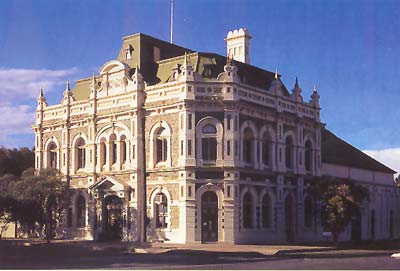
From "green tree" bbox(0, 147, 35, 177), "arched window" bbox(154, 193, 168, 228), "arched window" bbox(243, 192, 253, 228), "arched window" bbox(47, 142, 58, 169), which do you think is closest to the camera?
"arched window" bbox(154, 193, 168, 228)

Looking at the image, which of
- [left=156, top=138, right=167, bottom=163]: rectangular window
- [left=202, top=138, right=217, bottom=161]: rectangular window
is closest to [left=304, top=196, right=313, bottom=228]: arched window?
[left=202, top=138, right=217, bottom=161]: rectangular window

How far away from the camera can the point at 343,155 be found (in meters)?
57.0

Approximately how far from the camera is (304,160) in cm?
4956

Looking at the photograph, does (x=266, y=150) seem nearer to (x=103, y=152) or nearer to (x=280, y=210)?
(x=280, y=210)

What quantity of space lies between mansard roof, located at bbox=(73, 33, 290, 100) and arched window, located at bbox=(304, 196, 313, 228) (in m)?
7.69

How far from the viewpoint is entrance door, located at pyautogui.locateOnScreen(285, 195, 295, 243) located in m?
47.4

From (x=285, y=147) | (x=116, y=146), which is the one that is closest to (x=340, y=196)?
(x=285, y=147)

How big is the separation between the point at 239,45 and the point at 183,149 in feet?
50.2

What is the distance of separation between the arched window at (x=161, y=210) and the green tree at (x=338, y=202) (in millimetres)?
10506

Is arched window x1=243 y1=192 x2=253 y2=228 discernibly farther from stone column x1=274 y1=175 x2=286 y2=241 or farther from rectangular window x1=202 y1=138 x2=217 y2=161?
rectangular window x1=202 y1=138 x2=217 y2=161

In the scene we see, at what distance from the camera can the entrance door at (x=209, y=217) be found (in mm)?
41656

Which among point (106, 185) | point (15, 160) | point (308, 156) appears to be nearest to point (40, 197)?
point (106, 185)

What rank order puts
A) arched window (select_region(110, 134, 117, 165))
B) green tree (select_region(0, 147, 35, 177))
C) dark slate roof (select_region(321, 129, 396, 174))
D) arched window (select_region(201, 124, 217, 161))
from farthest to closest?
dark slate roof (select_region(321, 129, 396, 174)), green tree (select_region(0, 147, 35, 177)), arched window (select_region(110, 134, 117, 165)), arched window (select_region(201, 124, 217, 161))

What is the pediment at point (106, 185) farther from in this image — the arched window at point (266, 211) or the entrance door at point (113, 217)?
the arched window at point (266, 211)
